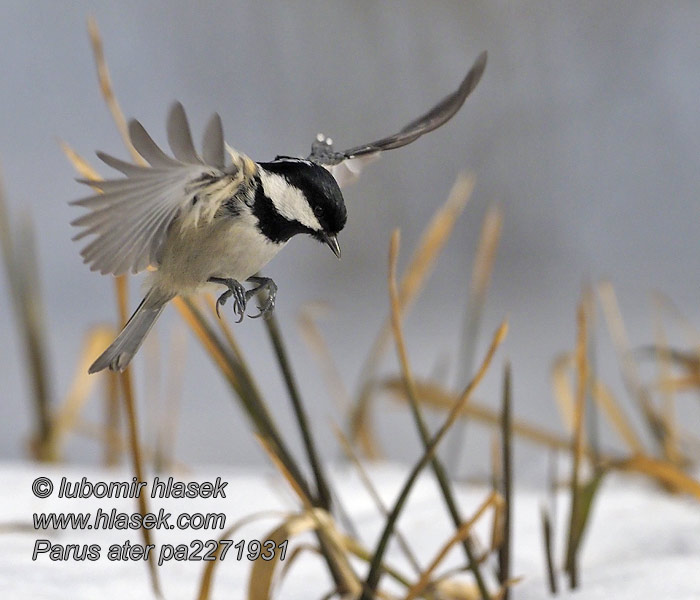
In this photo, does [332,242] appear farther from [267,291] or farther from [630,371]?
[630,371]

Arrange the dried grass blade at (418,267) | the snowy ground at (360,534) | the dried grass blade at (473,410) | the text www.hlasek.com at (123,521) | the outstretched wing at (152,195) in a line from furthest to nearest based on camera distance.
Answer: the dried grass blade at (473,410), the dried grass blade at (418,267), the snowy ground at (360,534), the text www.hlasek.com at (123,521), the outstretched wing at (152,195)

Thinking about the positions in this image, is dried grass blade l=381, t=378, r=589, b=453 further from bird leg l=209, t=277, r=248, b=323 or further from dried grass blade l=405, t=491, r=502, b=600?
bird leg l=209, t=277, r=248, b=323

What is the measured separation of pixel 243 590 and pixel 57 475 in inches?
16.4

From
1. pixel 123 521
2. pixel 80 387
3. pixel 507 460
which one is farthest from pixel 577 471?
pixel 80 387

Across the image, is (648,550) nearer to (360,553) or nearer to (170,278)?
(360,553)

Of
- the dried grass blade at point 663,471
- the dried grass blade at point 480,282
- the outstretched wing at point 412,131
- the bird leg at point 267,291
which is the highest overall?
the outstretched wing at point 412,131

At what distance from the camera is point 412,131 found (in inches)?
12.0

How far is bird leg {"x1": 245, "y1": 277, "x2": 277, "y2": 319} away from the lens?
27cm

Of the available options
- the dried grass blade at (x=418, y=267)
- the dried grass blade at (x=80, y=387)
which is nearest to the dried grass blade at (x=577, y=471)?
the dried grass blade at (x=418, y=267)

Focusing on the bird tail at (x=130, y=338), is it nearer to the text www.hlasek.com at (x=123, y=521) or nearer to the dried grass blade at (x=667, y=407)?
the text www.hlasek.com at (x=123, y=521)

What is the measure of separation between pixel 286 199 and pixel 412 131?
0.05m

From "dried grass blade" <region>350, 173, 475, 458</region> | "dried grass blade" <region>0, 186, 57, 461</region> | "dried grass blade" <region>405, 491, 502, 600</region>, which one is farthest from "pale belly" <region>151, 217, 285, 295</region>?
"dried grass blade" <region>0, 186, 57, 461</region>

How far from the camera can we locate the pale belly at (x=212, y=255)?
29 centimetres

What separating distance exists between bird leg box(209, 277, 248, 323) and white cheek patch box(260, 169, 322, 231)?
0.10 ft
